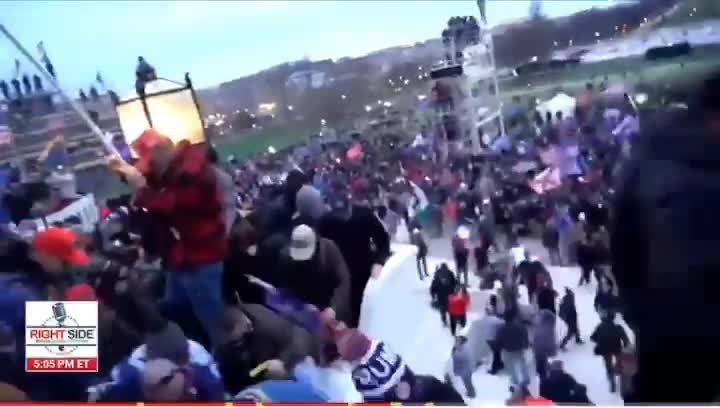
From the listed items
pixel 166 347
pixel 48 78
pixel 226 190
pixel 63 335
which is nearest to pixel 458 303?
pixel 226 190

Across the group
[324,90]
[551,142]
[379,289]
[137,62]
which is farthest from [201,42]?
[551,142]

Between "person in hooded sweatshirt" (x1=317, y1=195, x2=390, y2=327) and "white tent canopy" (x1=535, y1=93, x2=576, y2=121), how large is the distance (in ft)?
1.66

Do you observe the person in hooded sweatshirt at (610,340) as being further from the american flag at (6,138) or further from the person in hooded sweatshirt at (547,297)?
the american flag at (6,138)

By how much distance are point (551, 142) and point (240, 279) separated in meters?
0.85

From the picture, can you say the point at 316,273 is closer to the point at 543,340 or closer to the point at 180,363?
the point at 180,363

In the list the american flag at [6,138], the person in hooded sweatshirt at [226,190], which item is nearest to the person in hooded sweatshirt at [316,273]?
the person in hooded sweatshirt at [226,190]

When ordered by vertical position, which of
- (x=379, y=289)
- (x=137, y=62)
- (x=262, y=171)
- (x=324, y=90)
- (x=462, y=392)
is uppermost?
(x=137, y=62)

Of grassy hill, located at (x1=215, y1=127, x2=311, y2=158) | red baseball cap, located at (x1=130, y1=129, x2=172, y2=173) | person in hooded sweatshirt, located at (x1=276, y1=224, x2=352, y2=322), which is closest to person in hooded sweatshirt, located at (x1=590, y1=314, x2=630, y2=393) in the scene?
person in hooded sweatshirt, located at (x1=276, y1=224, x2=352, y2=322)

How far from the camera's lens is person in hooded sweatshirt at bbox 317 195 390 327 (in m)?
2.26

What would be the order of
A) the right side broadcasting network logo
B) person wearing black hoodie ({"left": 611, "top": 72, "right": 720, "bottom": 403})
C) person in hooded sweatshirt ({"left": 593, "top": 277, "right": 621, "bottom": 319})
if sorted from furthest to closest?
the right side broadcasting network logo
person in hooded sweatshirt ({"left": 593, "top": 277, "right": 621, "bottom": 319})
person wearing black hoodie ({"left": 611, "top": 72, "right": 720, "bottom": 403})

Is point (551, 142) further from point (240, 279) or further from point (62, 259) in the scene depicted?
point (62, 259)

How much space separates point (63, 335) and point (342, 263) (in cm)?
75

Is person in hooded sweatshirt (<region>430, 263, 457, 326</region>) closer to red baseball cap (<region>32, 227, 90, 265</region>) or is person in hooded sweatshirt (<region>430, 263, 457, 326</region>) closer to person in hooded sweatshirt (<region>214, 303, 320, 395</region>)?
person in hooded sweatshirt (<region>214, 303, 320, 395</region>)

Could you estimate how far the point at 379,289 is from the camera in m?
2.26
